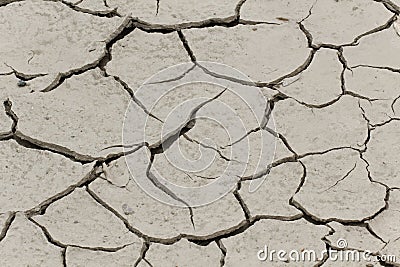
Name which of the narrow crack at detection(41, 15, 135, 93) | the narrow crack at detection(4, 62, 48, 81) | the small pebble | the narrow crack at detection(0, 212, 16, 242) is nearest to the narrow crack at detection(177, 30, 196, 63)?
the narrow crack at detection(41, 15, 135, 93)

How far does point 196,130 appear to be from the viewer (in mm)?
3350

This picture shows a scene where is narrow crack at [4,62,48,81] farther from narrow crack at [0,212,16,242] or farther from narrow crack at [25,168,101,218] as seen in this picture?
narrow crack at [0,212,16,242]

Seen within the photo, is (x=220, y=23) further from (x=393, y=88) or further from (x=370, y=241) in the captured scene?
(x=370, y=241)

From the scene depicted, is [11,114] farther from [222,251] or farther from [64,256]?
[222,251]

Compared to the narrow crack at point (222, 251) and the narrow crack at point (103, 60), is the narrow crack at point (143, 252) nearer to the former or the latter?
the narrow crack at point (222, 251)

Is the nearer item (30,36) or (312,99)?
(312,99)

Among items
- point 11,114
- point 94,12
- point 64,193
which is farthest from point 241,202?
point 94,12

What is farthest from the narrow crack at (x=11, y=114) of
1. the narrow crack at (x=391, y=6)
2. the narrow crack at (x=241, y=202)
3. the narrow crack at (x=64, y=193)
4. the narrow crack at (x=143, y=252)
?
the narrow crack at (x=391, y=6)

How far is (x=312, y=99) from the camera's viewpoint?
3475 millimetres

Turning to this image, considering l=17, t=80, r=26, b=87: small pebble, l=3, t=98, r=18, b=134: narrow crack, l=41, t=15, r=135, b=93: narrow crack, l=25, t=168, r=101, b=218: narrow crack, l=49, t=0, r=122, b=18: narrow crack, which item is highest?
l=49, t=0, r=122, b=18: narrow crack

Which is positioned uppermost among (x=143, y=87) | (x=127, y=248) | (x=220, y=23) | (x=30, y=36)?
(x=220, y=23)

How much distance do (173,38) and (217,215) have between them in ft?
3.61

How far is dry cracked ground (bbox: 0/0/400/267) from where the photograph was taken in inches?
117

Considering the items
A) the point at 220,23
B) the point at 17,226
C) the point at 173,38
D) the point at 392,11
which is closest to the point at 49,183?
the point at 17,226
